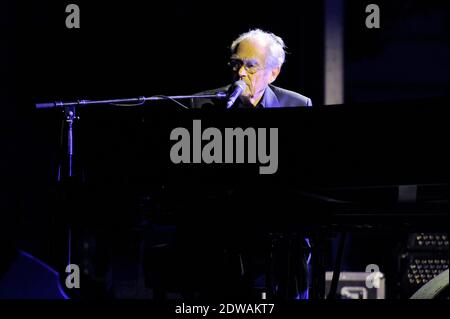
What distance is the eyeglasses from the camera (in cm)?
334

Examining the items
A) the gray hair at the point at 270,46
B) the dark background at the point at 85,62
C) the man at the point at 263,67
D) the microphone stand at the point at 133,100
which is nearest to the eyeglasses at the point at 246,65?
the man at the point at 263,67

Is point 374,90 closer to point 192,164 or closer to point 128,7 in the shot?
point 128,7

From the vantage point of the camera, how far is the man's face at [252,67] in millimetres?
3365

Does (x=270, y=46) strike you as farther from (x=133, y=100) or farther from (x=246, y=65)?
(x=133, y=100)

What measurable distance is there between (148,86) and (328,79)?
1.55 meters

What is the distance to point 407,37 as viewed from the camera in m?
9.49

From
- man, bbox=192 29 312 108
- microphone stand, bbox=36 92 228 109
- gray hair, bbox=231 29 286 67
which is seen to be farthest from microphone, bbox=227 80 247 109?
gray hair, bbox=231 29 286 67

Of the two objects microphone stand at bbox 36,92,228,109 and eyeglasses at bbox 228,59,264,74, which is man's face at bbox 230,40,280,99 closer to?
eyeglasses at bbox 228,59,264,74

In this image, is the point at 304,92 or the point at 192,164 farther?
the point at 304,92

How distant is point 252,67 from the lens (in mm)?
3451

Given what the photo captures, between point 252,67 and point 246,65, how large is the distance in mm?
40

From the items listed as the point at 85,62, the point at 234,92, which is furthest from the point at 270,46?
the point at 85,62
